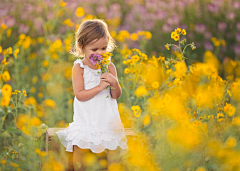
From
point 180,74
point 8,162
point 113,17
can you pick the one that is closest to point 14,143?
point 8,162

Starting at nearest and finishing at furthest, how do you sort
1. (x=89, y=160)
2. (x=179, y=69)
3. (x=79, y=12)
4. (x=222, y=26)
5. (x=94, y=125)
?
(x=89, y=160) → (x=94, y=125) → (x=179, y=69) → (x=79, y=12) → (x=222, y=26)

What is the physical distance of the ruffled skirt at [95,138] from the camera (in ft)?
5.73

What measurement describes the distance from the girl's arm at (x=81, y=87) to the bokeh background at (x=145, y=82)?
0.28m

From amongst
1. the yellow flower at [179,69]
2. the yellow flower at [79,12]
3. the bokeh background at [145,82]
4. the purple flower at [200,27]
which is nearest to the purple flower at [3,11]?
the bokeh background at [145,82]

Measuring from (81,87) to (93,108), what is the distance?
0.15m

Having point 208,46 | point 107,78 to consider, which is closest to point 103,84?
point 107,78

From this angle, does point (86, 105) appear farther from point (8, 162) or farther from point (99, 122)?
point (8, 162)

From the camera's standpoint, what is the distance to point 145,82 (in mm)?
2791

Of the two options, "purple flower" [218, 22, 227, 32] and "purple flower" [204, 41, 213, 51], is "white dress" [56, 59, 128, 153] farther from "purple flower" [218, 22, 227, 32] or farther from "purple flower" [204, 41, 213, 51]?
"purple flower" [218, 22, 227, 32]

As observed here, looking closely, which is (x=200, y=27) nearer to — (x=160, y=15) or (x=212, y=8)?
(x=212, y=8)

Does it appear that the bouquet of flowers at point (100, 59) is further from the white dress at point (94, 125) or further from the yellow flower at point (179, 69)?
the yellow flower at point (179, 69)

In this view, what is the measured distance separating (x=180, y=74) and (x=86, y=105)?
2.25 feet

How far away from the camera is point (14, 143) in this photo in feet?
7.26

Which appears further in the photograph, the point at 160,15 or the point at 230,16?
the point at 160,15
